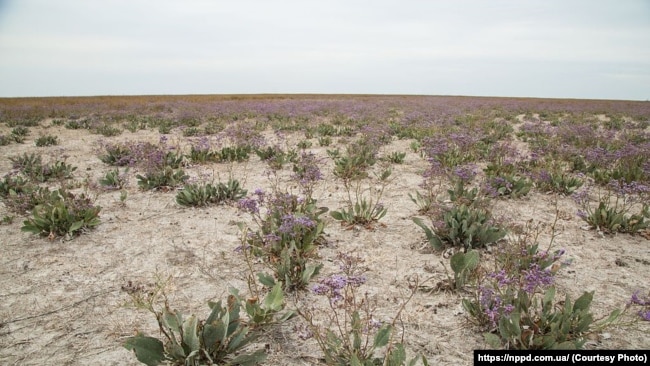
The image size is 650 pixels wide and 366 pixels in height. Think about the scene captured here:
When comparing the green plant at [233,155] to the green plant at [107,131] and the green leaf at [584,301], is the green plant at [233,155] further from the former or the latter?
the green leaf at [584,301]

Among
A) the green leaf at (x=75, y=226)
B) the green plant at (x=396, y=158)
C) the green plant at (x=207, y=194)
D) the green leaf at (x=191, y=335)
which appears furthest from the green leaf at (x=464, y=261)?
the green plant at (x=396, y=158)

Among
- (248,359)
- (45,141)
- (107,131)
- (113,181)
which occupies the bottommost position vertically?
(248,359)

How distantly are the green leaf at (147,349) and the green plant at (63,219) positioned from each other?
373 centimetres

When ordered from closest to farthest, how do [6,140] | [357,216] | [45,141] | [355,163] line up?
[357,216], [355,163], [45,141], [6,140]

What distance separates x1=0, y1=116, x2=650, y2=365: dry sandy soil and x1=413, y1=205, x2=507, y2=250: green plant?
249 mm

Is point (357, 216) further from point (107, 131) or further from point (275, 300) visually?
point (107, 131)

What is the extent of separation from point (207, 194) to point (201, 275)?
9.38 ft

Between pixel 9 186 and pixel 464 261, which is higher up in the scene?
pixel 9 186

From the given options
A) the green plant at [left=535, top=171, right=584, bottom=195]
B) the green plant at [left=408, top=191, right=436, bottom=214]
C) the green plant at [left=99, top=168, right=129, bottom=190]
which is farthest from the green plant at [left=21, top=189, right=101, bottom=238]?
the green plant at [left=535, top=171, right=584, bottom=195]

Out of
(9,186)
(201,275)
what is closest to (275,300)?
(201,275)

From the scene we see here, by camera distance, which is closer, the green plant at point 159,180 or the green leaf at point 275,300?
the green leaf at point 275,300

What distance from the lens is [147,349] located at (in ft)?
9.97

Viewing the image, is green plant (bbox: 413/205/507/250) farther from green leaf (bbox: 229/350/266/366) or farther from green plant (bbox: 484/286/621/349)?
green leaf (bbox: 229/350/266/366)

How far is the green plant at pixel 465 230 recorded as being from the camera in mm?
5277
